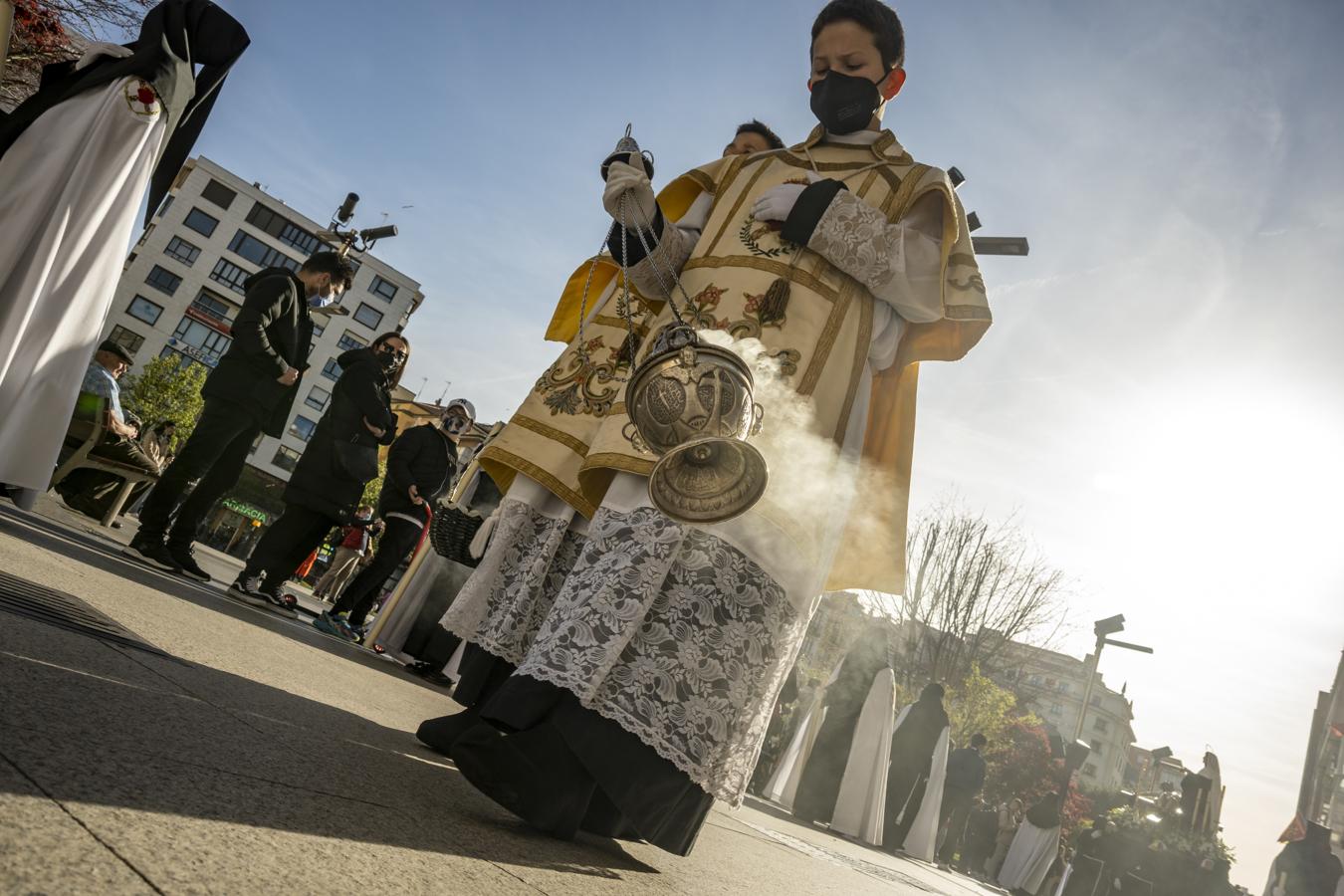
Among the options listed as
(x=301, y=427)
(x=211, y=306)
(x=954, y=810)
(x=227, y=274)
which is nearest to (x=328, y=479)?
(x=954, y=810)

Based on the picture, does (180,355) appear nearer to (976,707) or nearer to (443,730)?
(976,707)

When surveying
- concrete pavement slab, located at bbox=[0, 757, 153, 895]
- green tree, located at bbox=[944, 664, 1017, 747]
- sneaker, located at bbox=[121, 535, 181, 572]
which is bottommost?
sneaker, located at bbox=[121, 535, 181, 572]

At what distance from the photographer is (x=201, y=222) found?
5353 cm

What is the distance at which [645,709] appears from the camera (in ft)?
5.98

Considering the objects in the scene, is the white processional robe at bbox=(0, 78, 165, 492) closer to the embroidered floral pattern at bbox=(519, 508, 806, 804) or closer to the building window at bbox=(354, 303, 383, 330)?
the embroidered floral pattern at bbox=(519, 508, 806, 804)

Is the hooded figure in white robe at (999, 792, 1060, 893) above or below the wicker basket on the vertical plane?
below

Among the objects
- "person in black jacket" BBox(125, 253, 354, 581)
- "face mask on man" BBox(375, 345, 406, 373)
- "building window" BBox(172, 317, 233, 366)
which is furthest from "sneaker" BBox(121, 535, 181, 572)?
"building window" BBox(172, 317, 233, 366)

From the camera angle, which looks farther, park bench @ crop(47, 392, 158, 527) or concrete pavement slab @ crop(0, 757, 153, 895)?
park bench @ crop(47, 392, 158, 527)

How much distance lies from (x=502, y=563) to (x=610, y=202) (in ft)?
3.63

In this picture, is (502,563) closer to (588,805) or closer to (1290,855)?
(588,805)

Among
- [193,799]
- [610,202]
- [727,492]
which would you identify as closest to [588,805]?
[727,492]

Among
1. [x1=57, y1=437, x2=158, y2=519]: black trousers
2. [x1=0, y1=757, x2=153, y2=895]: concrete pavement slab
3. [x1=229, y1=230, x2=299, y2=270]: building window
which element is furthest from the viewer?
[x1=229, y1=230, x2=299, y2=270]: building window

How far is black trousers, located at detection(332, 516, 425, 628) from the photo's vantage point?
6.02m

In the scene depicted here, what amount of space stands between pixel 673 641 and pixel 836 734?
7.95 metres
